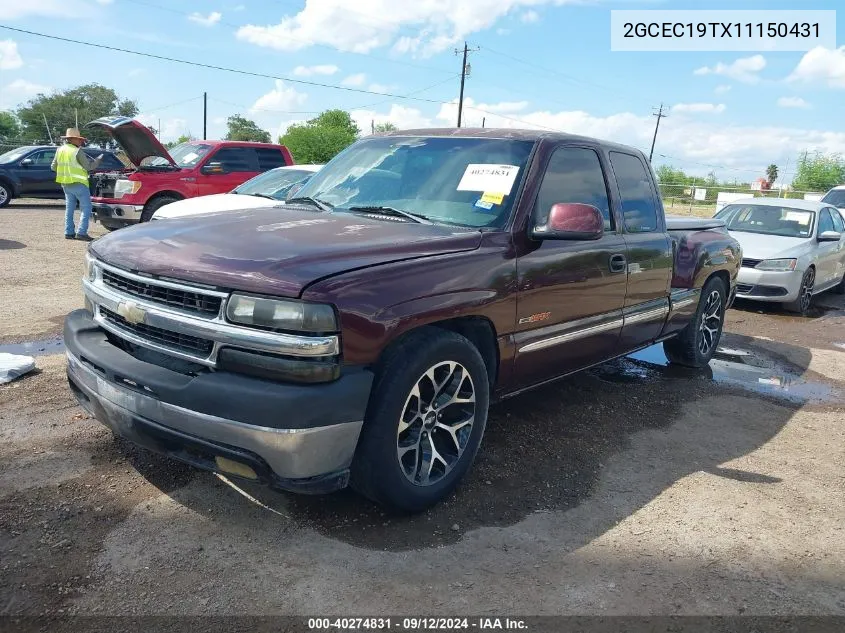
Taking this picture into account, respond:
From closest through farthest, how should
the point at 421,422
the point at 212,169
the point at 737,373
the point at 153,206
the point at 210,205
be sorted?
the point at 421,422 → the point at 737,373 → the point at 210,205 → the point at 153,206 → the point at 212,169

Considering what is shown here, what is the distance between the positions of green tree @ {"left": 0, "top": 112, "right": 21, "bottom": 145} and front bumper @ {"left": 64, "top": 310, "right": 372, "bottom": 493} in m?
74.2

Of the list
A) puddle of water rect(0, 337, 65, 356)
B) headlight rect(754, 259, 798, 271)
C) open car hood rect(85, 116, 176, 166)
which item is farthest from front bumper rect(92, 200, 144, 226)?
headlight rect(754, 259, 798, 271)

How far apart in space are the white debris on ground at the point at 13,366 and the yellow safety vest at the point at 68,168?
7.76 metres

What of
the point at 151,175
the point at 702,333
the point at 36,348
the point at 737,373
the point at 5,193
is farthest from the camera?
the point at 5,193

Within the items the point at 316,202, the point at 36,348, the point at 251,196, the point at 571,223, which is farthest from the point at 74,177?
the point at 571,223

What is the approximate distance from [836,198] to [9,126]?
80668mm

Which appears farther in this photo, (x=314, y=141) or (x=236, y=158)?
(x=314, y=141)

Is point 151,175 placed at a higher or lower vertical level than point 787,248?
higher

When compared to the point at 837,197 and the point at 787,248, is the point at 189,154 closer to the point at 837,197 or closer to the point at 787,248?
the point at 787,248

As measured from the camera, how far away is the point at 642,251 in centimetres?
460

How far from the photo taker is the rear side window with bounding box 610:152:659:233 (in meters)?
4.61

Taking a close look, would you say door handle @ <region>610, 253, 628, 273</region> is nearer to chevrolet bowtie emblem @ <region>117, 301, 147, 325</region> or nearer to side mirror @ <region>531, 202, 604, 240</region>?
side mirror @ <region>531, 202, 604, 240</region>

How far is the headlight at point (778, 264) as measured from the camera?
29.5 ft

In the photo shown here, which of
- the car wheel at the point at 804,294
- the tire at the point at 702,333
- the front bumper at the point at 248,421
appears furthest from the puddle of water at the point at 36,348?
the car wheel at the point at 804,294
